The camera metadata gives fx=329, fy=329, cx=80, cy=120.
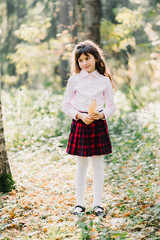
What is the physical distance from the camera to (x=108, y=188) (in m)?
4.23

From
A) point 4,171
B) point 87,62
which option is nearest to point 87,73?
point 87,62

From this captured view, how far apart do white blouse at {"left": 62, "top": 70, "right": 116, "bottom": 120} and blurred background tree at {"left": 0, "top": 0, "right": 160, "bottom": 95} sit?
214cm

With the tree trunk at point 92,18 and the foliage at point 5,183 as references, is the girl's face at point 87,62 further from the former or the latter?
the tree trunk at point 92,18

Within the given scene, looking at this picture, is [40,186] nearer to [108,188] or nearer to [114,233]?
[108,188]

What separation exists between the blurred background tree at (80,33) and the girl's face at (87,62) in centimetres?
216

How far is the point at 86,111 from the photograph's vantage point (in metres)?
3.25

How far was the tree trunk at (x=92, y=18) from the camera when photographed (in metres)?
7.54

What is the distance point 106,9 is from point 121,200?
1033 cm

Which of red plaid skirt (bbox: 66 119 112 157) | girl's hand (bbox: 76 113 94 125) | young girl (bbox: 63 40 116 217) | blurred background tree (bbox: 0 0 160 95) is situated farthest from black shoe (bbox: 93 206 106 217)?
blurred background tree (bbox: 0 0 160 95)

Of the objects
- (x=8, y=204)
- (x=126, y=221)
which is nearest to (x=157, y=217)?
(x=126, y=221)

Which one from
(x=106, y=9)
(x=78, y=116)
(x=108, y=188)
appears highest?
(x=106, y=9)

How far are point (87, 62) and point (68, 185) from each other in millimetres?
Result: 1837

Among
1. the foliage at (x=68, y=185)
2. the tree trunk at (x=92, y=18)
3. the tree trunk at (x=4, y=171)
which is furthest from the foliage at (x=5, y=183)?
the tree trunk at (x=92, y=18)

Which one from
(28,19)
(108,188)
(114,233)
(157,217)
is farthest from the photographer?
(28,19)
